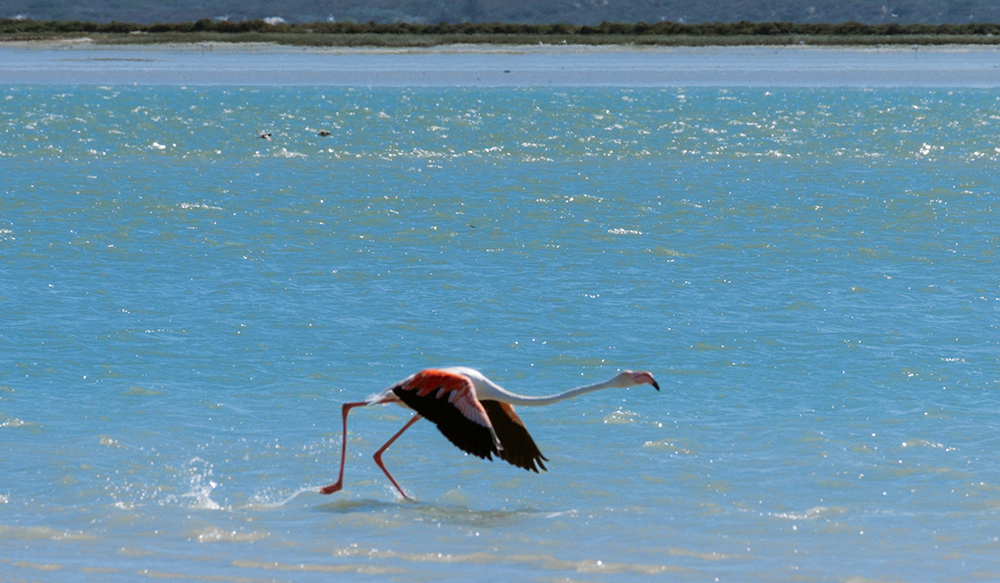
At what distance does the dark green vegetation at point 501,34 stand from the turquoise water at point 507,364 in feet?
149

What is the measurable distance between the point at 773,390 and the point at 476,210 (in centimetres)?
872

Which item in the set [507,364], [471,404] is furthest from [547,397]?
[507,364]

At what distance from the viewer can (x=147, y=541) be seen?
599 centimetres

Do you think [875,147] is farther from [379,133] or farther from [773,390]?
[773,390]

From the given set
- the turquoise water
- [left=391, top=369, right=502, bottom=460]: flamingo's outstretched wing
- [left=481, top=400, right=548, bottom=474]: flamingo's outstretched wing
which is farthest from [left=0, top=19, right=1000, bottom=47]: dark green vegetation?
[left=391, top=369, right=502, bottom=460]: flamingo's outstretched wing

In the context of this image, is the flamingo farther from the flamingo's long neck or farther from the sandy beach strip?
the sandy beach strip

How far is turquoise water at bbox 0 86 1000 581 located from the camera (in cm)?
603

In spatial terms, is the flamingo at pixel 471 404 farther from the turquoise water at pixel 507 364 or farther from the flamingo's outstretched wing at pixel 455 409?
the turquoise water at pixel 507 364

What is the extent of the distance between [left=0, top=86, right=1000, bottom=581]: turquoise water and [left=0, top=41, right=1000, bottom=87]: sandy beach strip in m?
20.9

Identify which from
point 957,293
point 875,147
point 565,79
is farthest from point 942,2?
point 957,293

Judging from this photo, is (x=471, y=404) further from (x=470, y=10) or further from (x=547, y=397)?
(x=470, y=10)

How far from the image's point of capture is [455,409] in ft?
20.6

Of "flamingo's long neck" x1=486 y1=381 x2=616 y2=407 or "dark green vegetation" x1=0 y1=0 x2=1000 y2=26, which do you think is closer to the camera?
"flamingo's long neck" x1=486 y1=381 x2=616 y2=407

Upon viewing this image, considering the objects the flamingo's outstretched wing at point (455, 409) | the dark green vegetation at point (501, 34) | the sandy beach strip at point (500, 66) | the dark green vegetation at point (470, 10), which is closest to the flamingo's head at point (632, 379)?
the flamingo's outstretched wing at point (455, 409)
